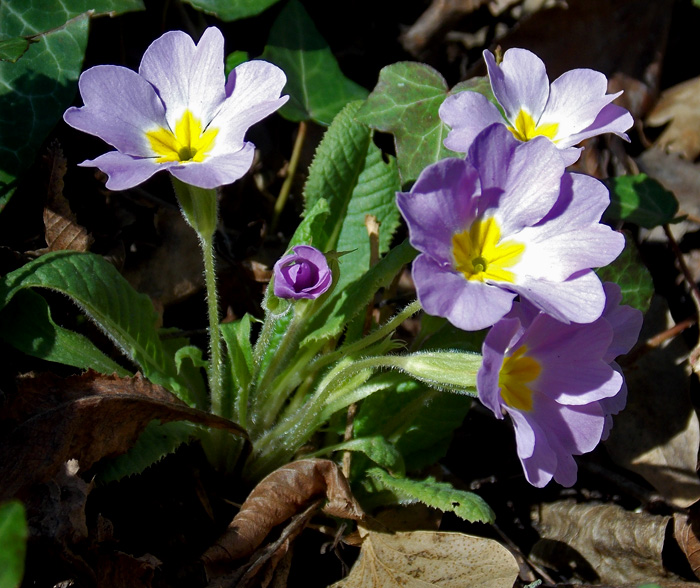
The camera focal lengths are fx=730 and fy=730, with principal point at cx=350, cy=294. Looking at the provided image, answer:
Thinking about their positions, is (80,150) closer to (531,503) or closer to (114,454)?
(114,454)

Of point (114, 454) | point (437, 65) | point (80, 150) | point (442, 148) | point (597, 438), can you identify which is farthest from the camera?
point (437, 65)

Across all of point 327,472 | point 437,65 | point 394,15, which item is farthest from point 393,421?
point 394,15

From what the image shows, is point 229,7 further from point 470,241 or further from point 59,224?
point 470,241

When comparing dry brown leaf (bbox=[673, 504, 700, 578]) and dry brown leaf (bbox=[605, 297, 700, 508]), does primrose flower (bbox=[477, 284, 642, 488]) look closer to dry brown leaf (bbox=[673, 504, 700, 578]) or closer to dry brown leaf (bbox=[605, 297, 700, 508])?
dry brown leaf (bbox=[673, 504, 700, 578])

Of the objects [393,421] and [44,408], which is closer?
A: [44,408]

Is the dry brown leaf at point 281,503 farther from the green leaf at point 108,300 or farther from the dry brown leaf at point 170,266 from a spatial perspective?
the dry brown leaf at point 170,266

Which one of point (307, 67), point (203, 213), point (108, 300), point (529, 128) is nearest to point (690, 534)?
point (529, 128)
